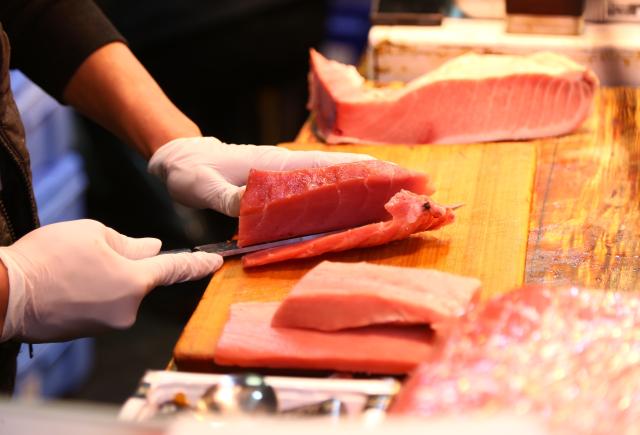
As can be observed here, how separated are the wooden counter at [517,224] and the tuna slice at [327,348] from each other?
9 centimetres

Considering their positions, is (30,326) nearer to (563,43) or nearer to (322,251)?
(322,251)

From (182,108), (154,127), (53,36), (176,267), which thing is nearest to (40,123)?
(182,108)

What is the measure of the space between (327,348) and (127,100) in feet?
4.17

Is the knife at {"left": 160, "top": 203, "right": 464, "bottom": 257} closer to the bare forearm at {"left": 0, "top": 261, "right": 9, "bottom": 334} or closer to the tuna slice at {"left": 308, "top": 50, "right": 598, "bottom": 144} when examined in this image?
the bare forearm at {"left": 0, "top": 261, "right": 9, "bottom": 334}

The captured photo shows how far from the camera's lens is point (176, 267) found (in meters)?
2.05

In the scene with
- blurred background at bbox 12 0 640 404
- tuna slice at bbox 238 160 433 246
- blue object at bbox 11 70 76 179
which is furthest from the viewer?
blue object at bbox 11 70 76 179

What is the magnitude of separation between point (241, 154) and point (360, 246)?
1.62 feet

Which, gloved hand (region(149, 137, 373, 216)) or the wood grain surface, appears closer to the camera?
the wood grain surface

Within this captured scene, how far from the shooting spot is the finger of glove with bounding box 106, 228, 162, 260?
2.09 m

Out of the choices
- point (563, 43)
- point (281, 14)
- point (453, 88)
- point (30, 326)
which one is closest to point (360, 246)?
point (30, 326)

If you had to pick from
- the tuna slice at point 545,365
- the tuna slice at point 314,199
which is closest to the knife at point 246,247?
the tuna slice at point 314,199

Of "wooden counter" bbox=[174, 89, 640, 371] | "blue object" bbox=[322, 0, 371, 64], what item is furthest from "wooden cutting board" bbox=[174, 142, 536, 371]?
"blue object" bbox=[322, 0, 371, 64]

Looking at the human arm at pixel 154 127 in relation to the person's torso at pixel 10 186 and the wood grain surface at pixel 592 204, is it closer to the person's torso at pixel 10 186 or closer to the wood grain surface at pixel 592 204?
the person's torso at pixel 10 186

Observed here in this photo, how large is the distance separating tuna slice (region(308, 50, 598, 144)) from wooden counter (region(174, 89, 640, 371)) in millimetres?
75
